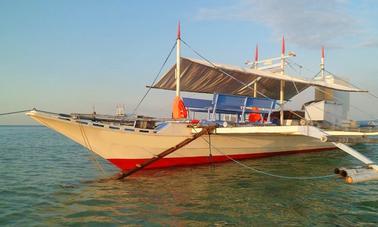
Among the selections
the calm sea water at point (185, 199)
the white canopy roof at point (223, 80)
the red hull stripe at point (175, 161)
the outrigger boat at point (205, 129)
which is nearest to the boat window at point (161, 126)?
Answer: the outrigger boat at point (205, 129)

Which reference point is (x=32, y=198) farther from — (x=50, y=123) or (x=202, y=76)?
(x=202, y=76)

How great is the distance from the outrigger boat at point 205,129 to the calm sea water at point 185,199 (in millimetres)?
948

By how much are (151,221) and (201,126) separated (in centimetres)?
660

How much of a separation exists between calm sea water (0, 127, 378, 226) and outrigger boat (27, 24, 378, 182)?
948 mm

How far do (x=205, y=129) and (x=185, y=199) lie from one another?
3.83 metres

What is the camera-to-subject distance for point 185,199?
9.30 m

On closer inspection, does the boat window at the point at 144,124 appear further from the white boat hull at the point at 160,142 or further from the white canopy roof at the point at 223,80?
the white canopy roof at the point at 223,80

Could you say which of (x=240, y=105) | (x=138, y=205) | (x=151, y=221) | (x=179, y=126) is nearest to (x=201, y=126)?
(x=179, y=126)

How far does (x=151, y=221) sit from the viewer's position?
7477mm

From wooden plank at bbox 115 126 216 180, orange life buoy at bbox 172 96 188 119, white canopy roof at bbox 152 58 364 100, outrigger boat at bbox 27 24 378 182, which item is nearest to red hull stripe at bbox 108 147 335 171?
outrigger boat at bbox 27 24 378 182

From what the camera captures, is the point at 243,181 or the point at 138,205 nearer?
the point at 138,205

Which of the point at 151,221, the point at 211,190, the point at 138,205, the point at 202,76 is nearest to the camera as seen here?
the point at 151,221

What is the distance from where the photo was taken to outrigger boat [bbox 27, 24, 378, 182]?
11805 millimetres

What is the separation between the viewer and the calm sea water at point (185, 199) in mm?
7609
